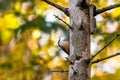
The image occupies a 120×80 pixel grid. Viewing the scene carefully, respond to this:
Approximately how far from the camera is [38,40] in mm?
5465

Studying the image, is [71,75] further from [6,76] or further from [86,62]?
[6,76]

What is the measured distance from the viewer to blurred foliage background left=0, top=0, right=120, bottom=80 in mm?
4070

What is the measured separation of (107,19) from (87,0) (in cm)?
266

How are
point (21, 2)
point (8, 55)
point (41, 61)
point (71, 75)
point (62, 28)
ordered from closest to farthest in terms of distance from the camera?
point (71, 75)
point (62, 28)
point (41, 61)
point (21, 2)
point (8, 55)

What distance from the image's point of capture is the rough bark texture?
1514mm

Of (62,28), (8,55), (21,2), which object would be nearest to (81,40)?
(62,28)

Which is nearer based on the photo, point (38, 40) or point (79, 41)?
point (79, 41)

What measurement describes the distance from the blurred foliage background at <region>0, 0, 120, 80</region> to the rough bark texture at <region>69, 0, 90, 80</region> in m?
1.92

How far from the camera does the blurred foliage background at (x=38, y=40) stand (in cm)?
407

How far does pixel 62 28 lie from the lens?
422 centimetres

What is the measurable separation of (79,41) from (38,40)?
3938 millimetres

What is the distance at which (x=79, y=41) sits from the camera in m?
1.54

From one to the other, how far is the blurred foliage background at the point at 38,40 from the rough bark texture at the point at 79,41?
1918mm

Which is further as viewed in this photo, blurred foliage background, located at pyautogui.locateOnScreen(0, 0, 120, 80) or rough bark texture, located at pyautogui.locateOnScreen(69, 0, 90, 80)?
blurred foliage background, located at pyautogui.locateOnScreen(0, 0, 120, 80)
